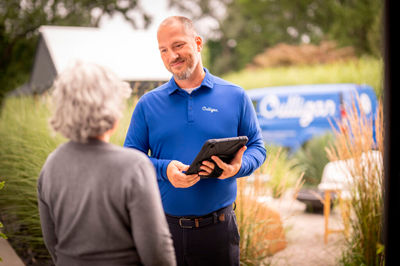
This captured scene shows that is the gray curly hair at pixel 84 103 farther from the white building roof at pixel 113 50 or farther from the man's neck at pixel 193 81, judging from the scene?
the white building roof at pixel 113 50

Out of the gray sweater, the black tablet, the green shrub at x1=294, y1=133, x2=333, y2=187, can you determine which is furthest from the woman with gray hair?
the green shrub at x1=294, y1=133, x2=333, y2=187

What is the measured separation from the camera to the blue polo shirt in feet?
6.89

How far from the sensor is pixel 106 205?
4.43 feet

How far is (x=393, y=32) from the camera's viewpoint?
168cm

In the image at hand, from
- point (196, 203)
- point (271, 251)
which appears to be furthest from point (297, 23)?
point (196, 203)

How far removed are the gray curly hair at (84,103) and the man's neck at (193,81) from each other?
84 cm

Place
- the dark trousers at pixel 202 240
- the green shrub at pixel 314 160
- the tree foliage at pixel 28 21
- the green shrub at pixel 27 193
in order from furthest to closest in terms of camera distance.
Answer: the tree foliage at pixel 28 21 → the green shrub at pixel 314 160 → the green shrub at pixel 27 193 → the dark trousers at pixel 202 240

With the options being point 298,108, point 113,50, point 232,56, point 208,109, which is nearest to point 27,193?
point 208,109

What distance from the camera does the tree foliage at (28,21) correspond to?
1775cm

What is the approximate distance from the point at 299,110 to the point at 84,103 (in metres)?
8.66

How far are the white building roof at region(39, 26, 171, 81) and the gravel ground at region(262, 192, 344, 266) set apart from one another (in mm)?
7046

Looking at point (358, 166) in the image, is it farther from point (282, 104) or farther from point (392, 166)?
point (282, 104)

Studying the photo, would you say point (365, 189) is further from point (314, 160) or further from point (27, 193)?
point (314, 160)

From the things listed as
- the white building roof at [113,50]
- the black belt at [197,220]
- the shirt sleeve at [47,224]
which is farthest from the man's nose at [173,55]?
the white building roof at [113,50]
